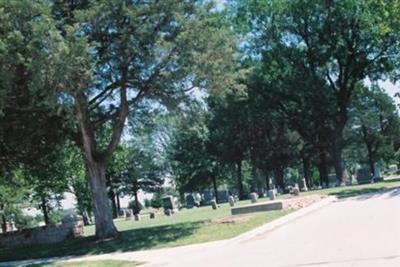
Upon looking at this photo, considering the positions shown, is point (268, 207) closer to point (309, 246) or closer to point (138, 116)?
point (138, 116)

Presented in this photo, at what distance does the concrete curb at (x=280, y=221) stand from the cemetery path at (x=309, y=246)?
31mm

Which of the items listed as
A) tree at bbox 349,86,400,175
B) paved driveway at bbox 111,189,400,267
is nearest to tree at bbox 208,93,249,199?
tree at bbox 349,86,400,175

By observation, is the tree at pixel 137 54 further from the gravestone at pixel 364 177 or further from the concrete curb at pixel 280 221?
the gravestone at pixel 364 177

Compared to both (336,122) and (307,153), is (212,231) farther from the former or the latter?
(307,153)

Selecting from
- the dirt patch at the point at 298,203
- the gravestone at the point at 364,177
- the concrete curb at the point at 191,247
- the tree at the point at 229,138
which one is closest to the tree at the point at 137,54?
the concrete curb at the point at 191,247

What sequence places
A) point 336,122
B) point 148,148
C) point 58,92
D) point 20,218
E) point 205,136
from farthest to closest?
1. point 148,148
2. point 205,136
3. point 20,218
4. point 336,122
5. point 58,92

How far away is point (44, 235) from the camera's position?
91.3 ft

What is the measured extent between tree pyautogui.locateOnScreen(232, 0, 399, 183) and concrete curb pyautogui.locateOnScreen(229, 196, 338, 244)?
62.8 feet

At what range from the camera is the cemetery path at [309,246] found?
10.9m

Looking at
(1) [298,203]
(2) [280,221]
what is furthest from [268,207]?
(2) [280,221]

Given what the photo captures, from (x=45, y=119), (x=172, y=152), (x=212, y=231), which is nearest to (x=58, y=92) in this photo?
(x=45, y=119)

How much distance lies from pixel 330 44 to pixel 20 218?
114ft

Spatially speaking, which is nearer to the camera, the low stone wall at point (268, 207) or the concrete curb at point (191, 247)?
the concrete curb at point (191, 247)

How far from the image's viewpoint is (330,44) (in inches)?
1790
